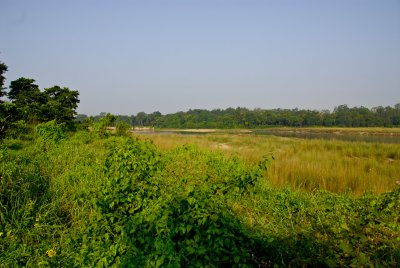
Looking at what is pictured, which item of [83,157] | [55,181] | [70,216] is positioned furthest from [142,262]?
[83,157]

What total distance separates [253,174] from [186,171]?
2.98 feet

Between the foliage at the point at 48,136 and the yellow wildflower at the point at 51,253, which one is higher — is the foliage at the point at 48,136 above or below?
above

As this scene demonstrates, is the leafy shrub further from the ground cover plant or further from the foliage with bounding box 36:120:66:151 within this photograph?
the foliage with bounding box 36:120:66:151

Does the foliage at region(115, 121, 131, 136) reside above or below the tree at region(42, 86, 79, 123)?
below

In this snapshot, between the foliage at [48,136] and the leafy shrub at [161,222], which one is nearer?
the leafy shrub at [161,222]

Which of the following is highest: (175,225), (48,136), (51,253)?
(48,136)

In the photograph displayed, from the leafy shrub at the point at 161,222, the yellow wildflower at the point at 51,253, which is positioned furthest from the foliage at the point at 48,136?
the leafy shrub at the point at 161,222

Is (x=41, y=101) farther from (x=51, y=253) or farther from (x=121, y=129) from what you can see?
(x=51, y=253)

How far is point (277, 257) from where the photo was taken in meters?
2.82

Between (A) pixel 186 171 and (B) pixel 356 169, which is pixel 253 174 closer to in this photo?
(A) pixel 186 171

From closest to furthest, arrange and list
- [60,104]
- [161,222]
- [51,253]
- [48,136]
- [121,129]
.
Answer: [161,222], [51,253], [48,136], [121,129], [60,104]

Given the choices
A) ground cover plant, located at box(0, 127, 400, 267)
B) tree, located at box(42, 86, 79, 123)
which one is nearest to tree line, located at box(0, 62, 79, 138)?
tree, located at box(42, 86, 79, 123)

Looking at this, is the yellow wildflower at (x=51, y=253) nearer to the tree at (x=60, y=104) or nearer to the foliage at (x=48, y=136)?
the foliage at (x=48, y=136)

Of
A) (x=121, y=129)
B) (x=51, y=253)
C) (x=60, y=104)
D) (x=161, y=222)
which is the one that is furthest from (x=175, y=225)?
(x=60, y=104)
